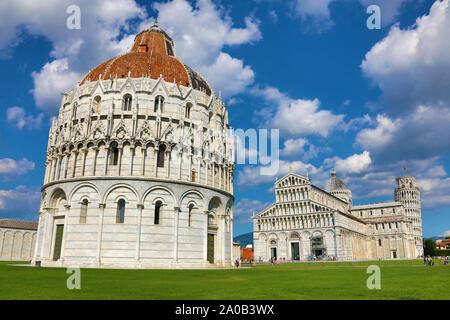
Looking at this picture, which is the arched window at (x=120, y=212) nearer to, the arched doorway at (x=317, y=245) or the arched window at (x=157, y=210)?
the arched window at (x=157, y=210)

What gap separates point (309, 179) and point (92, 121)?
67663mm

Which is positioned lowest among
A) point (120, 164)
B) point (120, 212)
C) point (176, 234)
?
point (176, 234)

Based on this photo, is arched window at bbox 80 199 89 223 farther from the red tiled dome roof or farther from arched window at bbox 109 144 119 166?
the red tiled dome roof

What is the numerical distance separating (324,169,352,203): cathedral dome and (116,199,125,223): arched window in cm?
10501

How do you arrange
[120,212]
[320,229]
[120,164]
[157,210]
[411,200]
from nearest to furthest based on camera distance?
[120,212] → [120,164] → [157,210] → [320,229] → [411,200]

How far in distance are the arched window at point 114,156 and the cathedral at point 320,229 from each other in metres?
63.1

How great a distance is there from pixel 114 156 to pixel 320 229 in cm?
6439

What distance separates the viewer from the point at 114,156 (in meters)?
34.6

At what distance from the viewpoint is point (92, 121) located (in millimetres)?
36062

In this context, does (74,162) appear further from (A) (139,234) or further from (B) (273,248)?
(B) (273,248)

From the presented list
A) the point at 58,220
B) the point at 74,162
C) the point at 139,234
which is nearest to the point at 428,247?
the point at 139,234

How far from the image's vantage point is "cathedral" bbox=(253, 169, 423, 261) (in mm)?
85125
